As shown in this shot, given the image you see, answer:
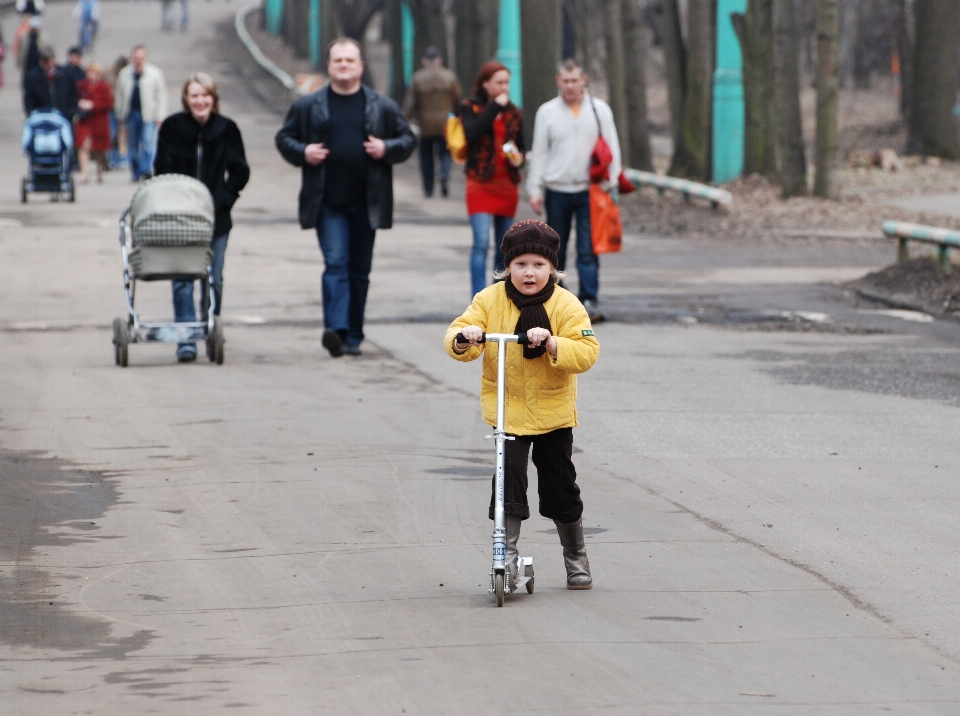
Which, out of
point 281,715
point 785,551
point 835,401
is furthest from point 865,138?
point 281,715

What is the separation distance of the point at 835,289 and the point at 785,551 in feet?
32.0

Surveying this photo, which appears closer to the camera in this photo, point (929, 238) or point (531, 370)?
point (531, 370)

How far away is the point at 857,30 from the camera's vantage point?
191ft

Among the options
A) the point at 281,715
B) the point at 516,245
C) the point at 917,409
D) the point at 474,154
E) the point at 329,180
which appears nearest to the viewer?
the point at 281,715

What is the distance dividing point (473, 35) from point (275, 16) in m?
37.7

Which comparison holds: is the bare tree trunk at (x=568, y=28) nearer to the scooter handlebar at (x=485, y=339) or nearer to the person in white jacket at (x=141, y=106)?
the person in white jacket at (x=141, y=106)

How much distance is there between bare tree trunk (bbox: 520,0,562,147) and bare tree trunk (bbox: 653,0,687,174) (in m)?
1.71

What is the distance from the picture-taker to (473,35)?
3403 centimetres

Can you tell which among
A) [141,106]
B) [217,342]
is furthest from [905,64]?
[217,342]

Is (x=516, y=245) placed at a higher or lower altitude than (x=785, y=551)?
higher

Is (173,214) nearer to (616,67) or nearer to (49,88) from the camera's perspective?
(49,88)

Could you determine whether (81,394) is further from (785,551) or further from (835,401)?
(785,551)

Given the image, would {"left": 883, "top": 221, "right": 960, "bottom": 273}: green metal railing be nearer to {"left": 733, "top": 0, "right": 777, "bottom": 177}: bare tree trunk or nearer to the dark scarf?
{"left": 733, "top": 0, "right": 777, "bottom": 177}: bare tree trunk

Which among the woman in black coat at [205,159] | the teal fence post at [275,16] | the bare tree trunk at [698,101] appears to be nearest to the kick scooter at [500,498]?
the woman in black coat at [205,159]
